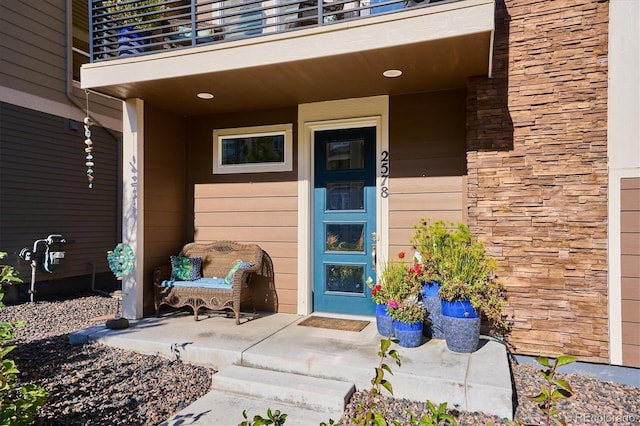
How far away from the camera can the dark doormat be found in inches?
158

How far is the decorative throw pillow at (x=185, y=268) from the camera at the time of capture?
453 cm

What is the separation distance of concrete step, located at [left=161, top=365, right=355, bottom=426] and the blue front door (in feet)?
4.99

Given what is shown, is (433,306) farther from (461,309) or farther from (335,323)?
(335,323)

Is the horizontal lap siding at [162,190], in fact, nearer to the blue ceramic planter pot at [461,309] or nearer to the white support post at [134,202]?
the white support post at [134,202]

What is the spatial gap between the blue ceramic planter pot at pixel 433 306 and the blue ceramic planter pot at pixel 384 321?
0.35m

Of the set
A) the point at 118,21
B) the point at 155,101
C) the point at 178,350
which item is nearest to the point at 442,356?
the point at 178,350

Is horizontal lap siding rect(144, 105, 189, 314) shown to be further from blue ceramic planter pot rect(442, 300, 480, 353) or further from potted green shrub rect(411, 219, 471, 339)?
blue ceramic planter pot rect(442, 300, 480, 353)

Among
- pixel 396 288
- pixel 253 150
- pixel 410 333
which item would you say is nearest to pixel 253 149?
pixel 253 150

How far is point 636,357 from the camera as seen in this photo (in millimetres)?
3178

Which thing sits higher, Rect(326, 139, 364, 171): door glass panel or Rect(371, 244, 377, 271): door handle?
Rect(326, 139, 364, 171): door glass panel

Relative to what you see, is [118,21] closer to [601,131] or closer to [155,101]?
[155,101]

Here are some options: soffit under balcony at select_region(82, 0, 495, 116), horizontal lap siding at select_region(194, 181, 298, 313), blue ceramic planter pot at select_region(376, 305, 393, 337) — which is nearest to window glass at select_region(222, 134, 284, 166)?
horizontal lap siding at select_region(194, 181, 298, 313)

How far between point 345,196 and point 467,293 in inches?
70.7

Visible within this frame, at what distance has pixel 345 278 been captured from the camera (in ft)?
14.7
